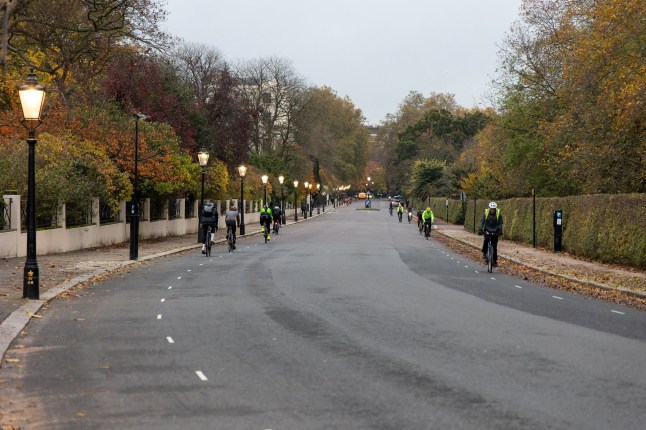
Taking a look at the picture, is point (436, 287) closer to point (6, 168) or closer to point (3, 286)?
point (3, 286)

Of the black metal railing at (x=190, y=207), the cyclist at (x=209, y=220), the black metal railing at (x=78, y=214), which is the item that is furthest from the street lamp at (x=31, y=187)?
the black metal railing at (x=190, y=207)

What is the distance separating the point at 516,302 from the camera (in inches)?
619

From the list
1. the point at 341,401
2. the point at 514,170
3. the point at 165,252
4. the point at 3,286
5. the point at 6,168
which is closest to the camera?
the point at 341,401

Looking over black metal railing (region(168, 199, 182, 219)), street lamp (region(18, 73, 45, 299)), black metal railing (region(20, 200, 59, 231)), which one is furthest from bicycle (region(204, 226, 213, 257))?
black metal railing (region(168, 199, 182, 219))

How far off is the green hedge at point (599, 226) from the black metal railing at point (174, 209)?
20198 millimetres

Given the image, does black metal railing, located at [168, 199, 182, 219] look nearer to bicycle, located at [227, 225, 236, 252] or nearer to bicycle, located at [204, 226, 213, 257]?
bicycle, located at [227, 225, 236, 252]

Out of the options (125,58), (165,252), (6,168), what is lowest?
(165,252)

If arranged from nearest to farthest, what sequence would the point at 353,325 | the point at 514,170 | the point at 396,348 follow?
the point at 396,348
the point at 353,325
the point at 514,170

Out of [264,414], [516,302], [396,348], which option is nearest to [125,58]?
[516,302]

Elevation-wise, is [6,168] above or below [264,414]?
above

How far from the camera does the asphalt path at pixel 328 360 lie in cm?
693

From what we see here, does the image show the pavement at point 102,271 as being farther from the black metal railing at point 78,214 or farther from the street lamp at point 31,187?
the black metal railing at point 78,214

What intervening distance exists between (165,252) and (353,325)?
67.2 feet

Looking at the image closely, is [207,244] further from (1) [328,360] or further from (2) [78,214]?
(1) [328,360]
